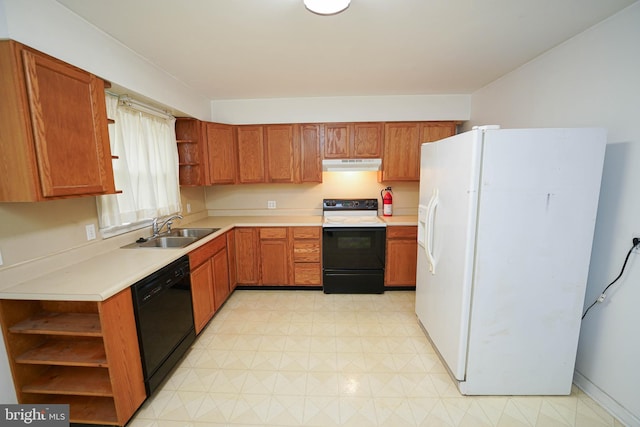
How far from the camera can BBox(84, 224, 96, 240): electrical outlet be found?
75.5 inches

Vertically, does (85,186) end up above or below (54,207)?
above

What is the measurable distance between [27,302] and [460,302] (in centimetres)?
268

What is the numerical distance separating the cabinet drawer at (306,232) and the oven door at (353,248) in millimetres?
96

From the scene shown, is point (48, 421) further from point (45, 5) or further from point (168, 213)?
point (45, 5)

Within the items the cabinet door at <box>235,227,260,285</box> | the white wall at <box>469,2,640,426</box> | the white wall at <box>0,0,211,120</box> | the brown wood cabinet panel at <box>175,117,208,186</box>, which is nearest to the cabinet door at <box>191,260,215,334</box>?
the cabinet door at <box>235,227,260,285</box>

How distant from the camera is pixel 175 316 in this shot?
2016 millimetres

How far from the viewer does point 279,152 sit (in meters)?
3.46

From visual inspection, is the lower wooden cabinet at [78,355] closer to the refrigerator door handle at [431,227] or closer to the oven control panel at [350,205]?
the refrigerator door handle at [431,227]

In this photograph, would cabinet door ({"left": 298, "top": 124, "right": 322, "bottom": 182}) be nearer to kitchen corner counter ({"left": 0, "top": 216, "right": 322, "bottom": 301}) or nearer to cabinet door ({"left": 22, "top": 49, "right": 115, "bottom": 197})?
kitchen corner counter ({"left": 0, "top": 216, "right": 322, "bottom": 301})

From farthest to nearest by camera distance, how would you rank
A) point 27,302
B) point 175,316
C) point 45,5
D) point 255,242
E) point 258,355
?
point 255,242 → point 258,355 → point 175,316 → point 27,302 → point 45,5

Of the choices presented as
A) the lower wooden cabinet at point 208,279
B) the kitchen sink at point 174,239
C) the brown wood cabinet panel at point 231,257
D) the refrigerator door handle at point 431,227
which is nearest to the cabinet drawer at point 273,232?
the brown wood cabinet panel at point 231,257

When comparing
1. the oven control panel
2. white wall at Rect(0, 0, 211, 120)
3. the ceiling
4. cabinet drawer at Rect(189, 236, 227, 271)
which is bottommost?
cabinet drawer at Rect(189, 236, 227, 271)

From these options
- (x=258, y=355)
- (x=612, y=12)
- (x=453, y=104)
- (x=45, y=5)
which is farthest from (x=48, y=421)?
(x=453, y=104)

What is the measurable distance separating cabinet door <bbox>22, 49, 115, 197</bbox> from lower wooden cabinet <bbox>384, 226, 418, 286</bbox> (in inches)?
110
